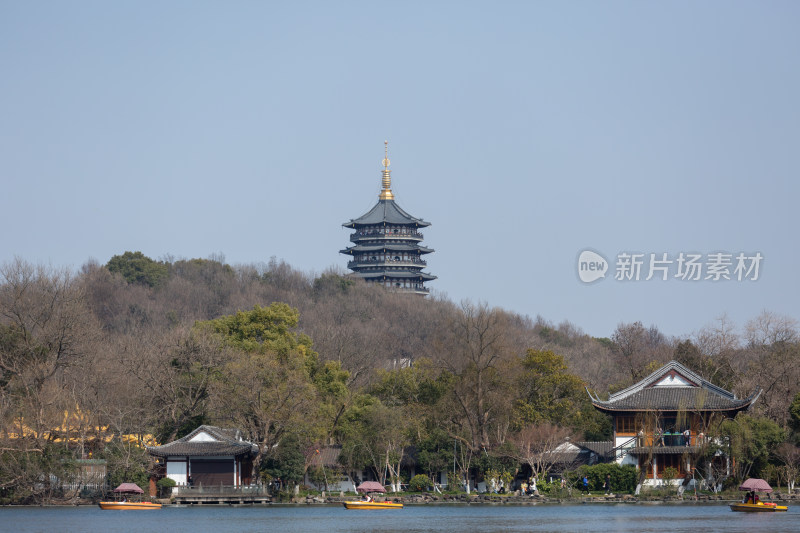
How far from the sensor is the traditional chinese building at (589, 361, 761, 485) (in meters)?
45.2

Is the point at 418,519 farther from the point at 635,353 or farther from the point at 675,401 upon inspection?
the point at 635,353

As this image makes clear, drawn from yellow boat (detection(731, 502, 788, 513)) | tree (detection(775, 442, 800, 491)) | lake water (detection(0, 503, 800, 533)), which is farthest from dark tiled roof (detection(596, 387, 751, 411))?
yellow boat (detection(731, 502, 788, 513))

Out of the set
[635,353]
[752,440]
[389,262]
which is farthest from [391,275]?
[752,440]

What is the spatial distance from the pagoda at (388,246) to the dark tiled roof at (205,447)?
51482 mm

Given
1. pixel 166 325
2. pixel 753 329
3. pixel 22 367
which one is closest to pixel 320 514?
pixel 22 367

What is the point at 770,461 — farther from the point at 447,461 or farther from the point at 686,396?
the point at 447,461

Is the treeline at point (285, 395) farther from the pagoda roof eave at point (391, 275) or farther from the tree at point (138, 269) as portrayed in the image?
the pagoda roof eave at point (391, 275)

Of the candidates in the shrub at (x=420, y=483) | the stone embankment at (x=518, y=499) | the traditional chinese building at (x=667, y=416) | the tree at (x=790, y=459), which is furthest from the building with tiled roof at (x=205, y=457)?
the tree at (x=790, y=459)

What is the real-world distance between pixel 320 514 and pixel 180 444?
25.3 feet

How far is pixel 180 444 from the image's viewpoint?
144 feet

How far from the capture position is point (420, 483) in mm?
44875

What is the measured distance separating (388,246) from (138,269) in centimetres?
1967

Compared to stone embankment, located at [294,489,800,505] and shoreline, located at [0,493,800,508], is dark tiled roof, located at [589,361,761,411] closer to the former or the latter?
stone embankment, located at [294,489,800,505]

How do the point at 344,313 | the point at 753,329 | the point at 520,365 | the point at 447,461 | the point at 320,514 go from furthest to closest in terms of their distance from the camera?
the point at 344,313 < the point at 753,329 < the point at 520,365 < the point at 447,461 < the point at 320,514
